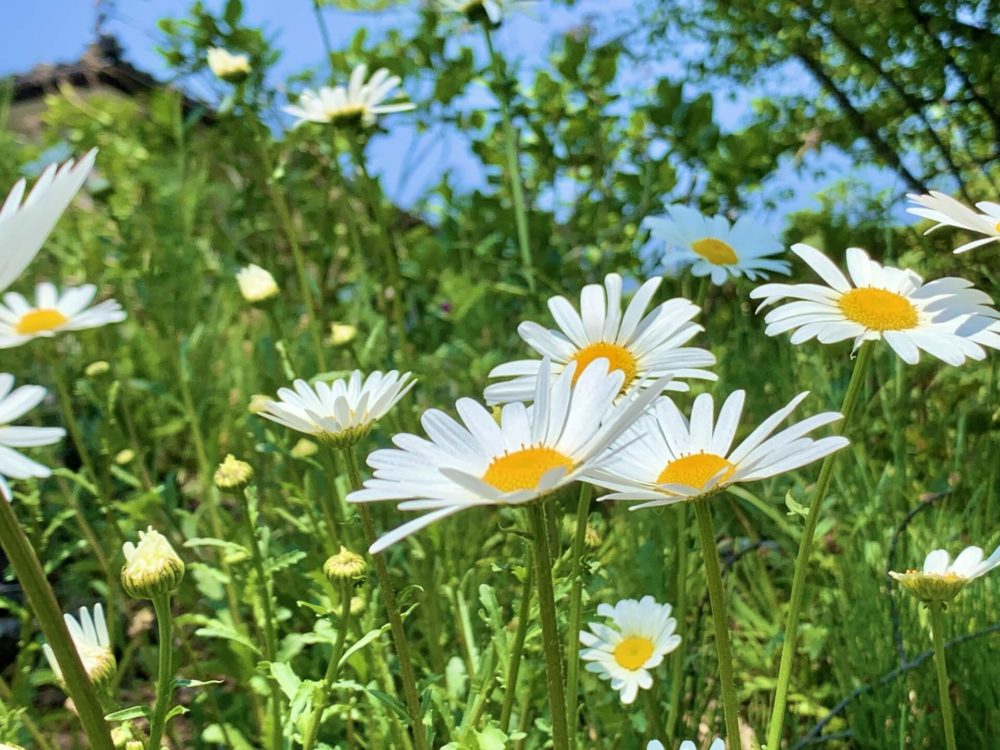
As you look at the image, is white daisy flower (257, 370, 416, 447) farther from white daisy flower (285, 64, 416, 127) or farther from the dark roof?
the dark roof

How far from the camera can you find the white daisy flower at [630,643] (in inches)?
35.1

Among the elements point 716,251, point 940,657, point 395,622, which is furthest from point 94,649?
point 716,251

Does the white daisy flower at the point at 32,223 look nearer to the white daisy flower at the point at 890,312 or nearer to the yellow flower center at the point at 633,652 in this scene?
the white daisy flower at the point at 890,312

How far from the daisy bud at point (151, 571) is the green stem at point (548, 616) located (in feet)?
0.80

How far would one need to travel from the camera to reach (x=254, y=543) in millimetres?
813

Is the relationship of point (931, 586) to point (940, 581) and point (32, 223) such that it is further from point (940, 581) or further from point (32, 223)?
point (32, 223)

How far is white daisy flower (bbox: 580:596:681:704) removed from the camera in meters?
0.89

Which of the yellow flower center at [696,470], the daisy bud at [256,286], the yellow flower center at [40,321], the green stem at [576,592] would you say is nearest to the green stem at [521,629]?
the green stem at [576,592]

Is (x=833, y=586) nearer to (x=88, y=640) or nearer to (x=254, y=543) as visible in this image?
(x=254, y=543)

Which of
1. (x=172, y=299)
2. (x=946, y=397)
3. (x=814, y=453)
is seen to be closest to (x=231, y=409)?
(x=172, y=299)

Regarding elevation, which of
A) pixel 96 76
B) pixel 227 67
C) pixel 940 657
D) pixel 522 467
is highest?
pixel 96 76

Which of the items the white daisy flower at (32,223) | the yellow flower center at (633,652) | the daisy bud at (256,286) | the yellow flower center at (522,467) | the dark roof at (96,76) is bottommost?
the yellow flower center at (633,652)

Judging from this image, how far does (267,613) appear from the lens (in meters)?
0.79

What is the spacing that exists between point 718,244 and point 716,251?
2cm
